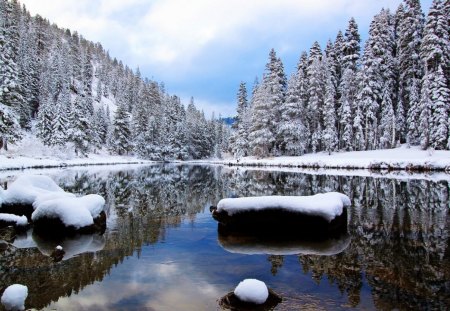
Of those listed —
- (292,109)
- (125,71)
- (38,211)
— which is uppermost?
Answer: (125,71)

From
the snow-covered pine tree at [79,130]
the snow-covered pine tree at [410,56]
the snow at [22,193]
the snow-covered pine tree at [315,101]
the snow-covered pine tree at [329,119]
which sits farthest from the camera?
the snow-covered pine tree at [79,130]

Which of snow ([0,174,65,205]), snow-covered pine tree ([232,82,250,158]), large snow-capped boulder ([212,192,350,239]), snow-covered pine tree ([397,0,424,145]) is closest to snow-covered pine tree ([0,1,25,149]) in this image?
snow ([0,174,65,205])

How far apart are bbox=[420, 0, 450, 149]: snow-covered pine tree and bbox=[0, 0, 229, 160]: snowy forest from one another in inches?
1983

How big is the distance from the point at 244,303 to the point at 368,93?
53.8 m

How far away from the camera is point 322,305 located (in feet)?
18.5

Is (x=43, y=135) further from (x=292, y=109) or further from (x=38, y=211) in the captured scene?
(x=38, y=211)

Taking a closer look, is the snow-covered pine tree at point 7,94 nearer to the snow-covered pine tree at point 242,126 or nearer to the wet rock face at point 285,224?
the wet rock face at point 285,224

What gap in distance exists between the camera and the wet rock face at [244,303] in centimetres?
545

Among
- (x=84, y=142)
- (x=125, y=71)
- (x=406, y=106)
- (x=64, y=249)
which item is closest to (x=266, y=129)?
(x=406, y=106)

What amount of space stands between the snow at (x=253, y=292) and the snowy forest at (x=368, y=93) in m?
44.1

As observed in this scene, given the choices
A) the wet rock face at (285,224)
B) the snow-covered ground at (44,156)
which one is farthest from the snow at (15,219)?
the snow-covered ground at (44,156)

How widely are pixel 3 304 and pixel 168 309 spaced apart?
2460 mm

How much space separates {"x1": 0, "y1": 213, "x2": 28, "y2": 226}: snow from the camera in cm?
1206

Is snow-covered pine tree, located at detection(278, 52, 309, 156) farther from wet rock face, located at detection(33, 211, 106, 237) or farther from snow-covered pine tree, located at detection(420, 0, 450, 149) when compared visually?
wet rock face, located at detection(33, 211, 106, 237)
